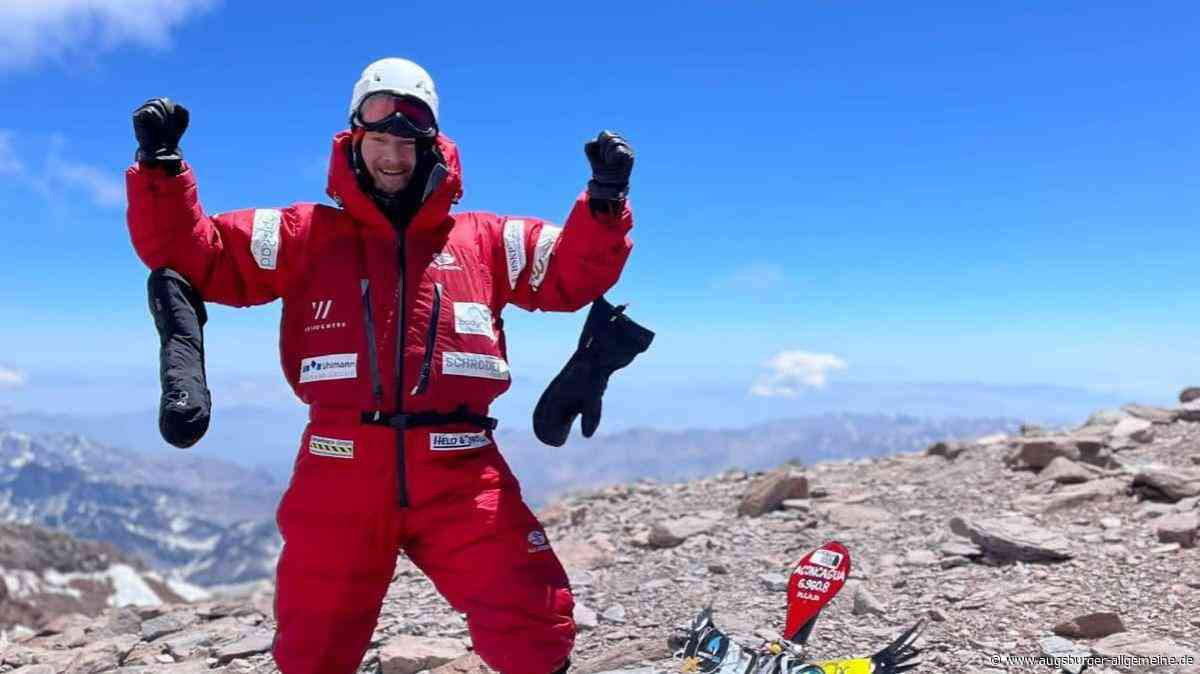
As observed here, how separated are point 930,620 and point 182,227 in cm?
580

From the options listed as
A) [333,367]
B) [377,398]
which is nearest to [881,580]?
[377,398]

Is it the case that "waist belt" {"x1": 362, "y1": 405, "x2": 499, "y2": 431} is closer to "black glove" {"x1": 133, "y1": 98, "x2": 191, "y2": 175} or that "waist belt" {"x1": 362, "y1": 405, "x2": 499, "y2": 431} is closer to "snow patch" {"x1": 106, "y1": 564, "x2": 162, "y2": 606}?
"black glove" {"x1": 133, "y1": 98, "x2": 191, "y2": 175}

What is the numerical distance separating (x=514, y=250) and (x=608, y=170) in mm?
772

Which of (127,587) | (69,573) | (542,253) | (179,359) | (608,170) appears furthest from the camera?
(69,573)

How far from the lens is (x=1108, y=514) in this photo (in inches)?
350

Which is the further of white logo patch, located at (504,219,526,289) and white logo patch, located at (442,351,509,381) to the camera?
white logo patch, located at (504,219,526,289)

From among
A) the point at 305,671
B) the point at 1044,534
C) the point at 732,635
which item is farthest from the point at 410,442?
the point at 1044,534

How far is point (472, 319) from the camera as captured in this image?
14.6ft

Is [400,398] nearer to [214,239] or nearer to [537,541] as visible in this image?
[537,541]

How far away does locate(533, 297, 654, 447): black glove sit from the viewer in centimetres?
489

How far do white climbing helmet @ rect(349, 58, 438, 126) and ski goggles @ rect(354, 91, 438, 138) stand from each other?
0.10 ft

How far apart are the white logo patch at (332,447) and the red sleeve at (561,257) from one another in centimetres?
123

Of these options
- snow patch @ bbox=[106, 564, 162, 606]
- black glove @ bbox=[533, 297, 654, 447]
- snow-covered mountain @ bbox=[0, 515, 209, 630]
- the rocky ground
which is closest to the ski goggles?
black glove @ bbox=[533, 297, 654, 447]

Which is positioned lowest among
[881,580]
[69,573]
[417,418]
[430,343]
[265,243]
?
[69,573]
